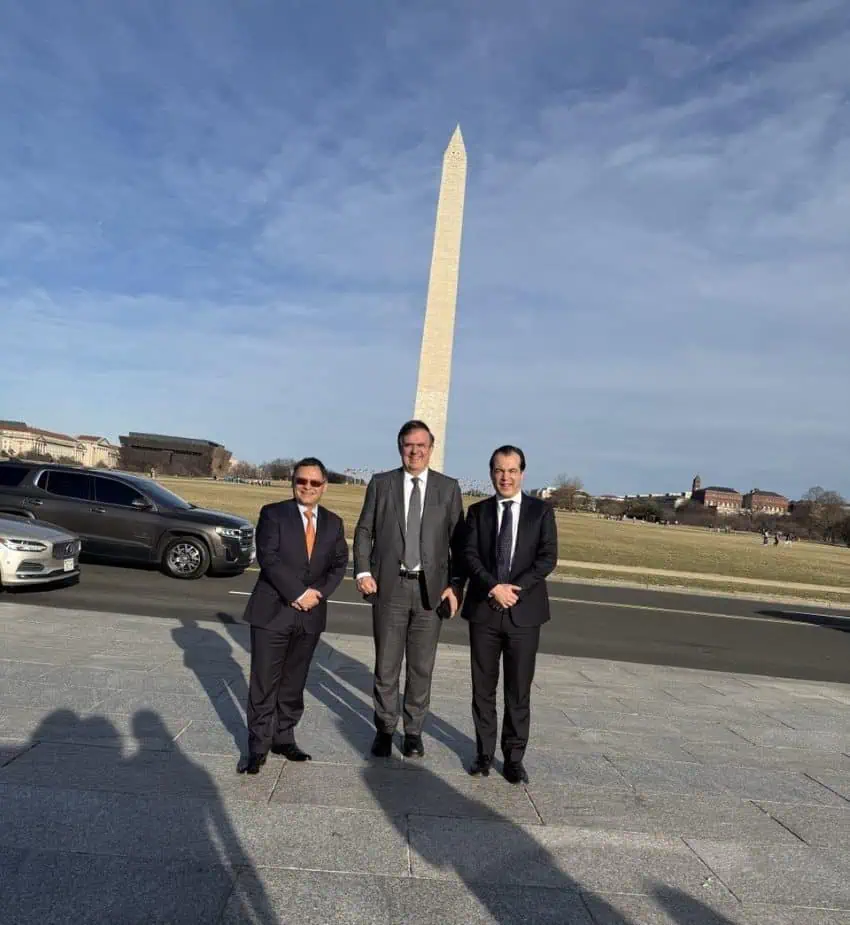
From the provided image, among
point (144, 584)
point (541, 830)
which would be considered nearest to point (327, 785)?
point (541, 830)

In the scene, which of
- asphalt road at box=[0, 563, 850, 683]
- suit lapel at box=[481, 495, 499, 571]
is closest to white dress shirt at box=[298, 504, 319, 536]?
suit lapel at box=[481, 495, 499, 571]

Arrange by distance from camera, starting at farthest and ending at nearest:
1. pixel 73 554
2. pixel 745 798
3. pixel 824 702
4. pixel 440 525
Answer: pixel 73 554
pixel 824 702
pixel 440 525
pixel 745 798

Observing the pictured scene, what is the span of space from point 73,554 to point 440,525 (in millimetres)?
7654

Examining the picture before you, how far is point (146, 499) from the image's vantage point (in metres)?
12.7

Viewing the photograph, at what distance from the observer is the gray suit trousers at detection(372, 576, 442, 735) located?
4359 mm

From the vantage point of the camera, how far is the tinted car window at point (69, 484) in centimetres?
1278

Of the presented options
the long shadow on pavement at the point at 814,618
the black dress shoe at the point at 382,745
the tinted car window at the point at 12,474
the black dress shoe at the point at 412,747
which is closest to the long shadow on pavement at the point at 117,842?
the black dress shoe at the point at 382,745

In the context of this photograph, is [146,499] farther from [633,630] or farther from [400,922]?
[400,922]

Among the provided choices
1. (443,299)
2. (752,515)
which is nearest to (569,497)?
(752,515)

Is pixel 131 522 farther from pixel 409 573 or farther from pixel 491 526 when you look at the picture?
pixel 491 526

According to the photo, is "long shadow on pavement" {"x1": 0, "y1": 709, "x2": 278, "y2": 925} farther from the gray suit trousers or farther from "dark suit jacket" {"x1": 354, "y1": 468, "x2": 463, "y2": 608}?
"dark suit jacket" {"x1": 354, "y1": 468, "x2": 463, "y2": 608}

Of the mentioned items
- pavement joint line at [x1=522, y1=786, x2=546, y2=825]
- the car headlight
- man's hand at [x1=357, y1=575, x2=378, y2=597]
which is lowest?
pavement joint line at [x1=522, y1=786, x2=546, y2=825]

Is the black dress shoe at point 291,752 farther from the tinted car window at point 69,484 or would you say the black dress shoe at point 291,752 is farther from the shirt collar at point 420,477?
the tinted car window at point 69,484

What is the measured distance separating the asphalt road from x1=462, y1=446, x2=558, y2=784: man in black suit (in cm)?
494
